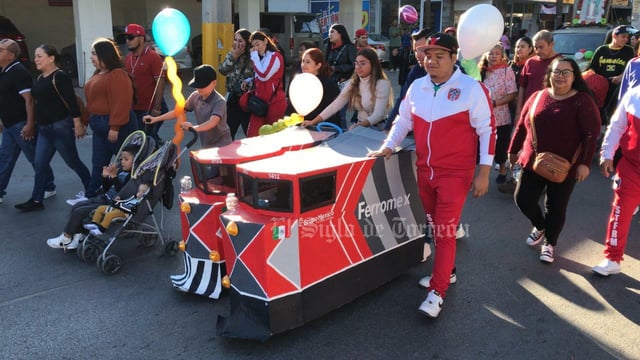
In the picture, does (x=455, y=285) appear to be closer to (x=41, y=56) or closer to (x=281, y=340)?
(x=281, y=340)

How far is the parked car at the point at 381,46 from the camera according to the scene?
21.6m

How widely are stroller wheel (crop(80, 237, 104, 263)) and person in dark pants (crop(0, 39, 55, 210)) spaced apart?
172cm

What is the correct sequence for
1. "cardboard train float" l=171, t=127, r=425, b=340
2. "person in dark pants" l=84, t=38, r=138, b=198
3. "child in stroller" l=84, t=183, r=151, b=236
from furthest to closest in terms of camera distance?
1. "person in dark pants" l=84, t=38, r=138, b=198
2. "child in stroller" l=84, t=183, r=151, b=236
3. "cardboard train float" l=171, t=127, r=425, b=340

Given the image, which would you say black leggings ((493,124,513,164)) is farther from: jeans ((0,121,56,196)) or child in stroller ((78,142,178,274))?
jeans ((0,121,56,196))

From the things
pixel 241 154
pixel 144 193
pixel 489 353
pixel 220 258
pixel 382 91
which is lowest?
pixel 489 353

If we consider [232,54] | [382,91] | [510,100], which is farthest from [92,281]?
[510,100]

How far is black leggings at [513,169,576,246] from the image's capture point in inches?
172

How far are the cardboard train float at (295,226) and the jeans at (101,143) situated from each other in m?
2.22

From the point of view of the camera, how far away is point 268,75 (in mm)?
6234

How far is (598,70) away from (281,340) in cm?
650

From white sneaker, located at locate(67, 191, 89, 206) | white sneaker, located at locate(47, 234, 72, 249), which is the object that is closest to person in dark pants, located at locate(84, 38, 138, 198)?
white sneaker, located at locate(67, 191, 89, 206)

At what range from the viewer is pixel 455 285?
13.6 feet

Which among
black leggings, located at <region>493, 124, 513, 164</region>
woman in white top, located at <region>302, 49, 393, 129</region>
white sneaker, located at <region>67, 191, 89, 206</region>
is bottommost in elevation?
white sneaker, located at <region>67, 191, 89, 206</region>

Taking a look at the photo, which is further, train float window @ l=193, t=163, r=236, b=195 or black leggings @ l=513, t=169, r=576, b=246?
black leggings @ l=513, t=169, r=576, b=246
